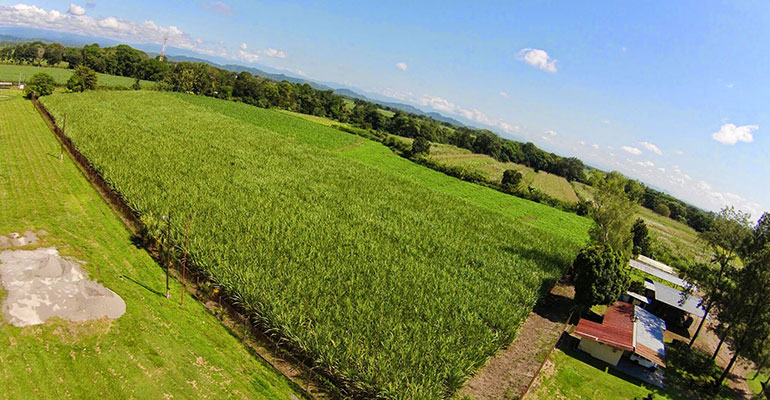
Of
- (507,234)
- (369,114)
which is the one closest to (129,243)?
(507,234)

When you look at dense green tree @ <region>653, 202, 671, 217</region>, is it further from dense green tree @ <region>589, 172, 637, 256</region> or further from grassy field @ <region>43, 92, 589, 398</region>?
dense green tree @ <region>589, 172, 637, 256</region>

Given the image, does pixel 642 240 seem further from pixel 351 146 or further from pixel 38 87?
pixel 38 87

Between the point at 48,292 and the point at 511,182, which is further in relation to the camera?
the point at 511,182

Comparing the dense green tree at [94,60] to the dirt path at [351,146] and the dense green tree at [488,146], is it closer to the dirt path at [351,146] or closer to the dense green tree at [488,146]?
the dirt path at [351,146]

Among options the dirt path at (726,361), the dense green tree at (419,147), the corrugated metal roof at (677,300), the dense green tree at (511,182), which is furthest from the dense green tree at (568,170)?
the dirt path at (726,361)

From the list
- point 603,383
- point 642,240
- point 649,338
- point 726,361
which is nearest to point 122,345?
point 603,383

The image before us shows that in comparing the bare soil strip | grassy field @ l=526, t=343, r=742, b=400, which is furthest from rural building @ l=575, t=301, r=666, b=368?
the bare soil strip

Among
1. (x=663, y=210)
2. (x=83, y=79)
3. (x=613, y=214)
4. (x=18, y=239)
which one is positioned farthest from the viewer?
(x=663, y=210)
